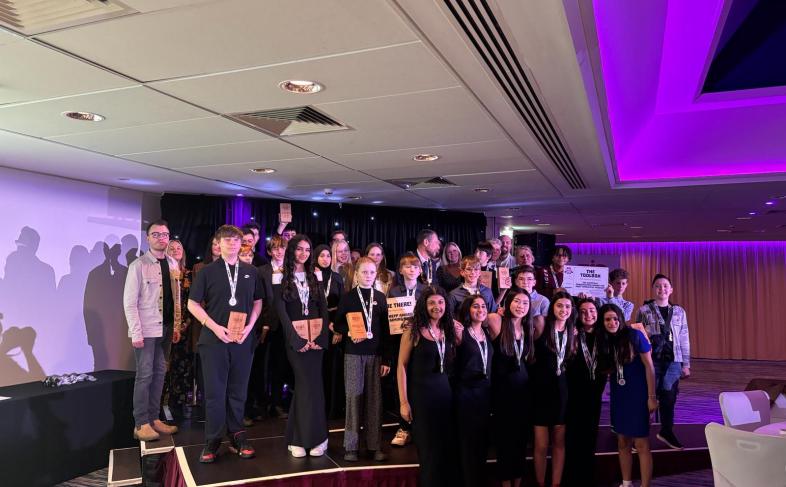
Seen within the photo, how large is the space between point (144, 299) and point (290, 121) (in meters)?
1.91

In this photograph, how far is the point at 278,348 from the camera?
523 cm

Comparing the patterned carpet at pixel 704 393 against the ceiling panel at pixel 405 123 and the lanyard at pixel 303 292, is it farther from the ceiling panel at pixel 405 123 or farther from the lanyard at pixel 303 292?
the ceiling panel at pixel 405 123

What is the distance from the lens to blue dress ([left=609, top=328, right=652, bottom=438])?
3861 millimetres

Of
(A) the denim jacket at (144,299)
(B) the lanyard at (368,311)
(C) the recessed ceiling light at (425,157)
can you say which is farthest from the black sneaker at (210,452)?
(C) the recessed ceiling light at (425,157)

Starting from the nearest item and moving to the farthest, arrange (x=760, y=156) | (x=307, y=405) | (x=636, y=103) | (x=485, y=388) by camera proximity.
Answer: (x=485, y=388) → (x=307, y=405) → (x=636, y=103) → (x=760, y=156)

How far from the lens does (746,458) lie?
2.54 metres

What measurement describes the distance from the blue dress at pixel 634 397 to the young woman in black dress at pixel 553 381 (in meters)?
0.39

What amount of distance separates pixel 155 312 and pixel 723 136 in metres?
5.24

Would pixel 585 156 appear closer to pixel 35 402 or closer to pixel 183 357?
pixel 183 357

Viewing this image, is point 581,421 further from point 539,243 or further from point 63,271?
point 539,243

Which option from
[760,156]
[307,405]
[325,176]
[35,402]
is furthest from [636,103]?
[35,402]

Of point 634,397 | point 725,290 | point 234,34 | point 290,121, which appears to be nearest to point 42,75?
point 234,34

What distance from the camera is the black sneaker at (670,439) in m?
4.84

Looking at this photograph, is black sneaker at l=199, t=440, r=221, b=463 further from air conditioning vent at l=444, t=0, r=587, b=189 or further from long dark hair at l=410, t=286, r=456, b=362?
air conditioning vent at l=444, t=0, r=587, b=189
